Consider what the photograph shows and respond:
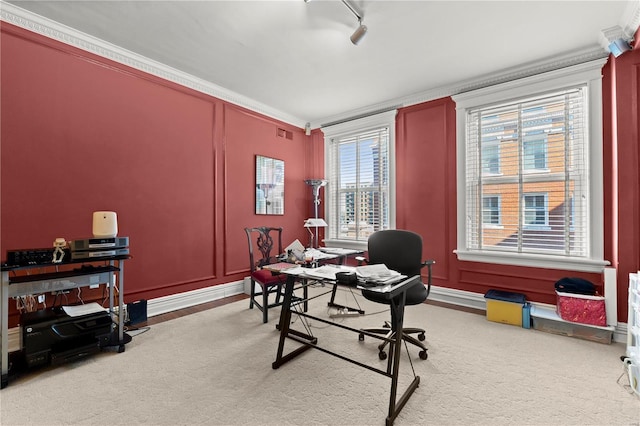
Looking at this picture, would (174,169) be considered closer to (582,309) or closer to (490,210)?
(490,210)

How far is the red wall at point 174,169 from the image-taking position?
2.54 m

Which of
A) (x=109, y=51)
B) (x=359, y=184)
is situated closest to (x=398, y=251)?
(x=359, y=184)

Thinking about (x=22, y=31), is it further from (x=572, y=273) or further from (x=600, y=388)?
(x=572, y=273)

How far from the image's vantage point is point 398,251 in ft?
9.04

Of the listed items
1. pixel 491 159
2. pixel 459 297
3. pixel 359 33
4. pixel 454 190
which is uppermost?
pixel 359 33

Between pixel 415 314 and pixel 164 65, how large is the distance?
432 centimetres

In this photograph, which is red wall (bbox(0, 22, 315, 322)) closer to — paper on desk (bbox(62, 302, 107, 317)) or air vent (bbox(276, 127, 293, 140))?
air vent (bbox(276, 127, 293, 140))

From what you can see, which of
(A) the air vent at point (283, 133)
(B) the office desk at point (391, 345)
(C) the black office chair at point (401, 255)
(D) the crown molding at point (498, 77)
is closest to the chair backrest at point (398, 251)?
(C) the black office chair at point (401, 255)

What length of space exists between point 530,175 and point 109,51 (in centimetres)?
499

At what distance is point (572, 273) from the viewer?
3.07m

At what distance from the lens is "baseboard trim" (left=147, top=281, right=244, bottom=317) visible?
331cm

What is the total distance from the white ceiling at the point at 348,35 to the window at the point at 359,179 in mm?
945

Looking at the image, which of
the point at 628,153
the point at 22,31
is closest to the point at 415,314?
the point at 628,153

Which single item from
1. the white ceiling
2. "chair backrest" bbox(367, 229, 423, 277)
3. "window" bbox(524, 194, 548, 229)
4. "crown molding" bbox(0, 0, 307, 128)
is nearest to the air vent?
"crown molding" bbox(0, 0, 307, 128)
